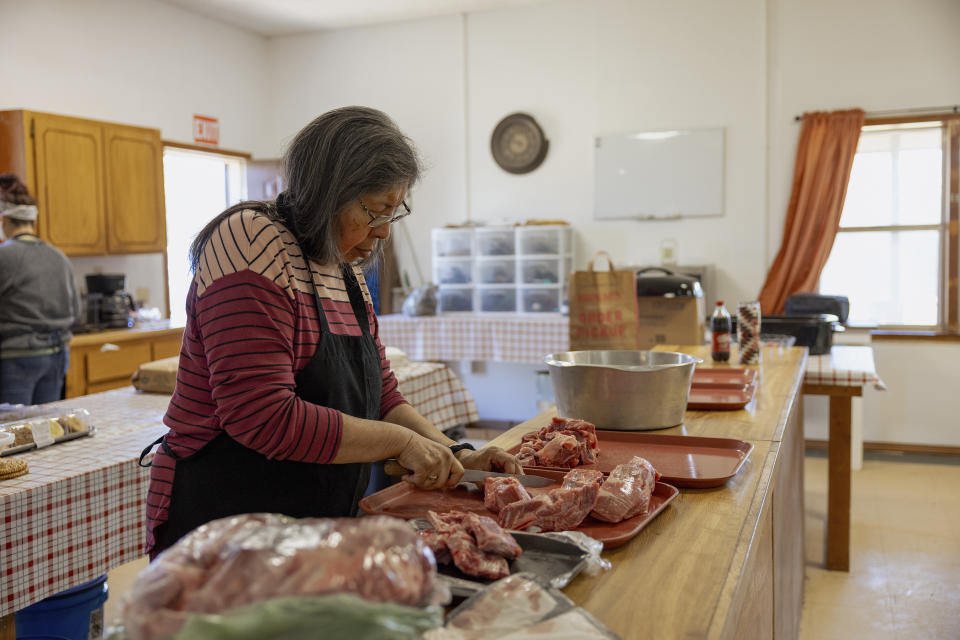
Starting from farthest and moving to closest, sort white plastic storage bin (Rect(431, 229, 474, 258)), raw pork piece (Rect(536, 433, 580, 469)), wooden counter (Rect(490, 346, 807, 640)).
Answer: white plastic storage bin (Rect(431, 229, 474, 258)), raw pork piece (Rect(536, 433, 580, 469)), wooden counter (Rect(490, 346, 807, 640))

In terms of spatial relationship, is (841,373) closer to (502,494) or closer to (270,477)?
(502,494)

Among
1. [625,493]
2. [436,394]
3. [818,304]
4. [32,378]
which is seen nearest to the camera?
[625,493]

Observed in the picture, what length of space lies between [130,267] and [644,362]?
479cm

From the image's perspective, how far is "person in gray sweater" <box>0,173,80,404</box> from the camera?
387 cm

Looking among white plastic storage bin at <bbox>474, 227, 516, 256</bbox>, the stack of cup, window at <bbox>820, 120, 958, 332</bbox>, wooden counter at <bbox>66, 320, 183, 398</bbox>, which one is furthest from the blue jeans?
window at <bbox>820, 120, 958, 332</bbox>

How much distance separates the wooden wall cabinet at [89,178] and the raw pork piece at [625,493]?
450 centimetres

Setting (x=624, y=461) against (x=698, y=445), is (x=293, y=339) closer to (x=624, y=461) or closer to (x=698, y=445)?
(x=624, y=461)

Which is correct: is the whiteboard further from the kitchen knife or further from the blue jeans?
the kitchen knife

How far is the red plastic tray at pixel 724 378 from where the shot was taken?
258 cm

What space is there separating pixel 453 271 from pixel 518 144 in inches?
44.1

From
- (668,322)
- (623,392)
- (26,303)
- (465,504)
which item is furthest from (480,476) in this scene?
(26,303)

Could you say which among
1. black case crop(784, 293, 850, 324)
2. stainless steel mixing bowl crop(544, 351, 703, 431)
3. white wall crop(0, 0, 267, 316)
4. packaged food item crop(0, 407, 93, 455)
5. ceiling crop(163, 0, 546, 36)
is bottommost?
packaged food item crop(0, 407, 93, 455)

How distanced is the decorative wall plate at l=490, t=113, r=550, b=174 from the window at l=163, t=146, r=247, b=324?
7.37 ft

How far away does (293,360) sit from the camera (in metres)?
1.44
